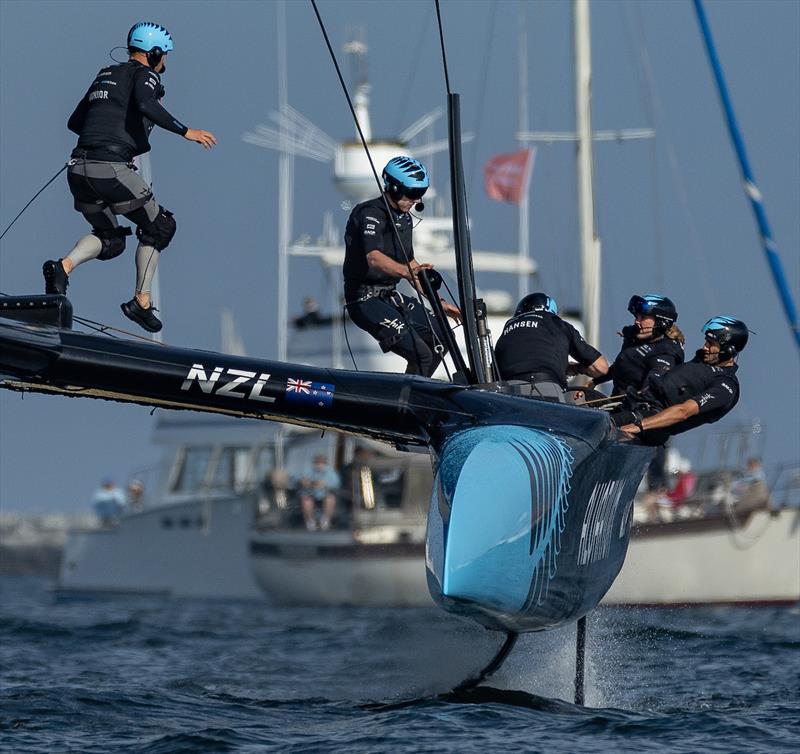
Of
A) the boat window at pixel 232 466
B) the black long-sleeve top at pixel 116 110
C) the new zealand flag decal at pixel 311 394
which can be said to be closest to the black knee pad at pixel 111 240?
the black long-sleeve top at pixel 116 110

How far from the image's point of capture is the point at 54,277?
37.1 ft

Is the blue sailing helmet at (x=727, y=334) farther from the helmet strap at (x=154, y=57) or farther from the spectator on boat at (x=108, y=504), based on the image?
the spectator on boat at (x=108, y=504)

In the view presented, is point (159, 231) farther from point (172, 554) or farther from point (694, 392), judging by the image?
point (172, 554)

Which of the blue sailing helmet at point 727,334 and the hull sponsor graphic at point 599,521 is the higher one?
the blue sailing helmet at point 727,334

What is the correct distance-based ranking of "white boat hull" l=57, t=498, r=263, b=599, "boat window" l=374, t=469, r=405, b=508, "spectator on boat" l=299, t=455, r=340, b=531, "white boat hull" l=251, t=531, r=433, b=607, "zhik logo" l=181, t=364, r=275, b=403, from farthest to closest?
"white boat hull" l=57, t=498, r=263, b=599
"spectator on boat" l=299, t=455, r=340, b=531
"boat window" l=374, t=469, r=405, b=508
"white boat hull" l=251, t=531, r=433, b=607
"zhik logo" l=181, t=364, r=275, b=403

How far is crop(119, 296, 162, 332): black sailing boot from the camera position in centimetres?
1192

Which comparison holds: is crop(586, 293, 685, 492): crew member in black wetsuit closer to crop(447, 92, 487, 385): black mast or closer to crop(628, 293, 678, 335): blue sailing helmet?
crop(628, 293, 678, 335): blue sailing helmet

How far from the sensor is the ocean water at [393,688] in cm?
1025

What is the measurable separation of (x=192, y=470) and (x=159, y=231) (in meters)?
22.0

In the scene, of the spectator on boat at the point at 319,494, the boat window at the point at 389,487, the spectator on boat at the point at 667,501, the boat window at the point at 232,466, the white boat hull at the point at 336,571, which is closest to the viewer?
the spectator on boat at the point at 667,501

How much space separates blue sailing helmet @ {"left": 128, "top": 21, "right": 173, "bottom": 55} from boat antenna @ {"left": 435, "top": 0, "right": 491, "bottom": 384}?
1714 mm

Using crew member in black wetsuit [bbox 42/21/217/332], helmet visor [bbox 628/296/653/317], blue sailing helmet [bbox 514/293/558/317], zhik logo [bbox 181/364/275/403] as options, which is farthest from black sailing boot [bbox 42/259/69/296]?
helmet visor [bbox 628/296/653/317]

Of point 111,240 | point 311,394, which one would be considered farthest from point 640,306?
point 111,240

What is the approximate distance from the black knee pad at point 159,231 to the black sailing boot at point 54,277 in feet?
2.18
